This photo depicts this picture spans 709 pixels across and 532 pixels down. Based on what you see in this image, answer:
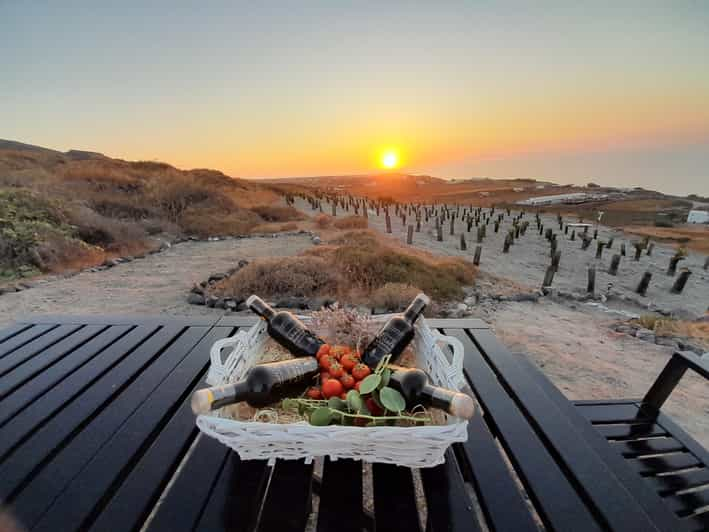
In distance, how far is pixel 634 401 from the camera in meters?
1.72

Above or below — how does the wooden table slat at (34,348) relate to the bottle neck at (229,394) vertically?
below

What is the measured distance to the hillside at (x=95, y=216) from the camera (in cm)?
643

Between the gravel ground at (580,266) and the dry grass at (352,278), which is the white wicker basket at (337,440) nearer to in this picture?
the dry grass at (352,278)

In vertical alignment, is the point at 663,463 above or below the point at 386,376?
below

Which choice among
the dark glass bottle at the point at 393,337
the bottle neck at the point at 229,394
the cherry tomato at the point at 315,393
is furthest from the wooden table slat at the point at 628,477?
the bottle neck at the point at 229,394

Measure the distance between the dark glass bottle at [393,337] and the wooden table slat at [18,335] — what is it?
5.68ft

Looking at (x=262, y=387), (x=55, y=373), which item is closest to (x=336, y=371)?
(x=262, y=387)

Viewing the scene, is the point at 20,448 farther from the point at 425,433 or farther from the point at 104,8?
the point at 104,8

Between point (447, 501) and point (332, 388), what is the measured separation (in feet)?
1.33

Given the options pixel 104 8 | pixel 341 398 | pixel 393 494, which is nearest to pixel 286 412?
pixel 341 398

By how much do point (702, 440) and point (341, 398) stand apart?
3.15 metres

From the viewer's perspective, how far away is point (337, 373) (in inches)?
41.1

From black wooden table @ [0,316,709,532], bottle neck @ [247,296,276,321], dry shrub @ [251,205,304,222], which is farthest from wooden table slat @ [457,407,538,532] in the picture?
dry shrub @ [251,205,304,222]

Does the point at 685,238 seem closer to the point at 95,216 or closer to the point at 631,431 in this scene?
the point at 631,431
